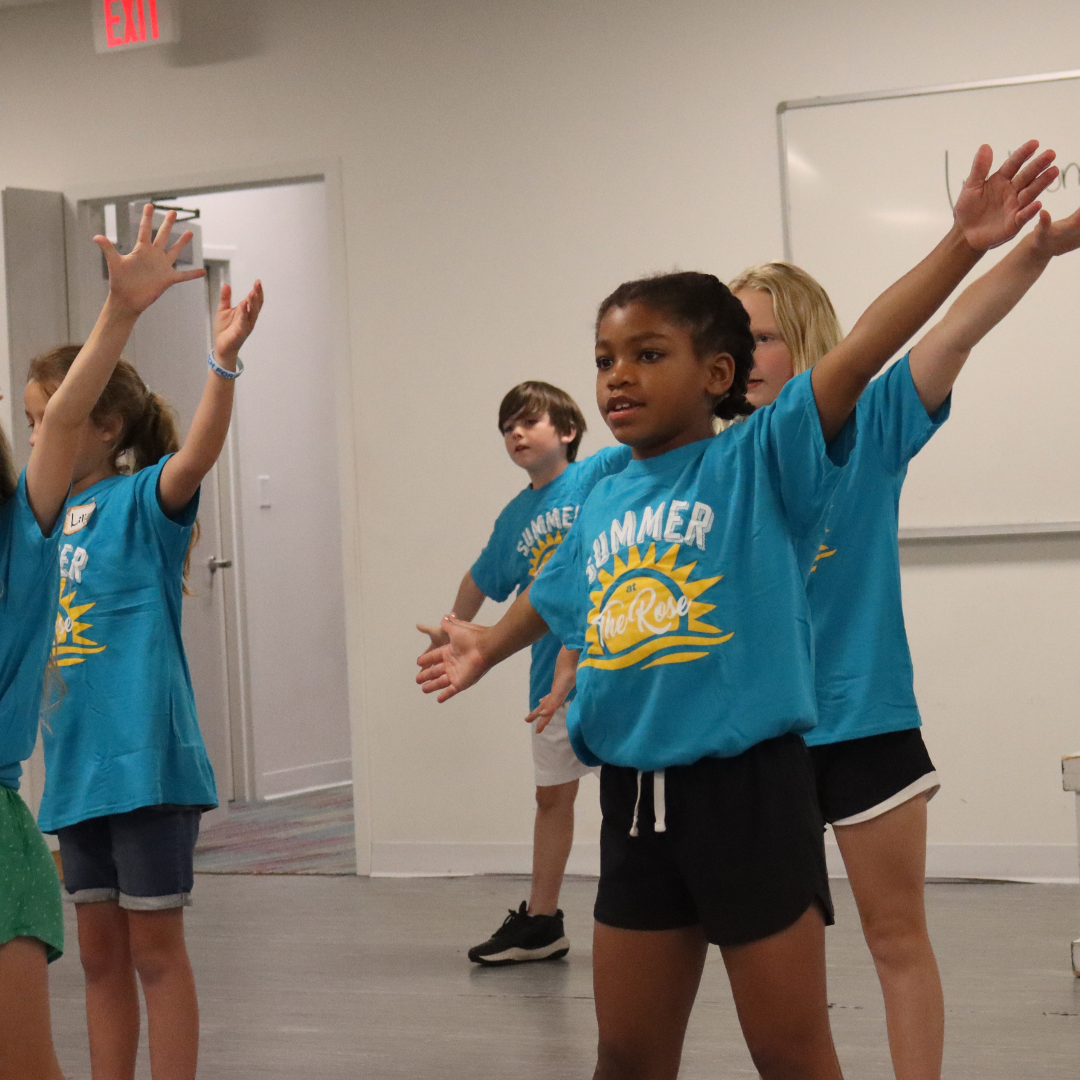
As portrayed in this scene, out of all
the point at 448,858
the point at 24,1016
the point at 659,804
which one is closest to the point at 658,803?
the point at 659,804

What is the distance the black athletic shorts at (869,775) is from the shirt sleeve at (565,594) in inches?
14.8

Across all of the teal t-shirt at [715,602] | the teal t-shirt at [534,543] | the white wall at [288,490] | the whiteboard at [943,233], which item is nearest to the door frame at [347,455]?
the teal t-shirt at [534,543]

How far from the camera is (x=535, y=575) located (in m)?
3.20

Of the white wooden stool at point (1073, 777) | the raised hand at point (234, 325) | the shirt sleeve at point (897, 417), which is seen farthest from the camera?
the white wooden stool at point (1073, 777)

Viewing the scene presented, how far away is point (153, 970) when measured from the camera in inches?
78.7

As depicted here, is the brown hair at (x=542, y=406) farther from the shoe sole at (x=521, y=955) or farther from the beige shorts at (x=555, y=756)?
the shoe sole at (x=521, y=955)

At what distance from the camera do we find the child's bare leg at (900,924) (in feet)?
5.65

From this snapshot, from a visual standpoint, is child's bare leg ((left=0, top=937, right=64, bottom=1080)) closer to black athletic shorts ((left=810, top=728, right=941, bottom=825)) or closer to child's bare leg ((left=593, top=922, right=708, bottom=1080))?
child's bare leg ((left=593, top=922, right=708, bottom=1080))

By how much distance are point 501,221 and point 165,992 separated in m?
2.83

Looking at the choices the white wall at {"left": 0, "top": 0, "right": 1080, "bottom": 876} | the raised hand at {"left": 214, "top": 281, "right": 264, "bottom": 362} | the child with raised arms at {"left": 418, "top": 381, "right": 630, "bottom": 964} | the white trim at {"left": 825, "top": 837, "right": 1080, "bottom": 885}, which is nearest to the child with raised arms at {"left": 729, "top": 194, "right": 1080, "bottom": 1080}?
the raised hand at {"left": 214, "top": 281, "right": 264, "bottom": 362}

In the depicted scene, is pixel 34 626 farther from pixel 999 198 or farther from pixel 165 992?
pixel 999 198

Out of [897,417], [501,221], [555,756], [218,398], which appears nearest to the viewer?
[897,417]

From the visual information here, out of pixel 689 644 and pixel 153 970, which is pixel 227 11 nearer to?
pixel 153 970

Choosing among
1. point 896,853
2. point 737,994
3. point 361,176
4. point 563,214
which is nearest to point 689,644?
point 737,994
